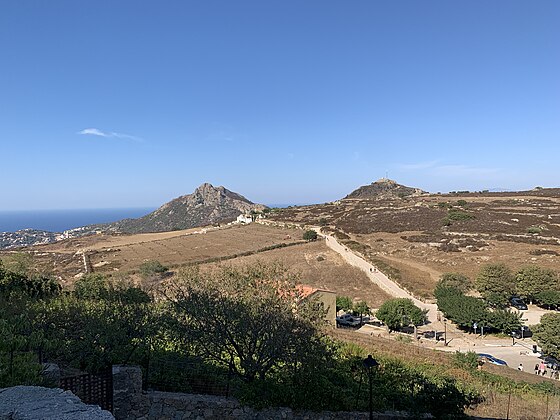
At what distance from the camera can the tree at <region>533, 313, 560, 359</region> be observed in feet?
72.1

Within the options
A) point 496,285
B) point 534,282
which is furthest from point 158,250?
point 534,282

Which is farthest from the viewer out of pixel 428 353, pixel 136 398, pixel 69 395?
pixel 428 353

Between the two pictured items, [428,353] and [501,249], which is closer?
[428,353]

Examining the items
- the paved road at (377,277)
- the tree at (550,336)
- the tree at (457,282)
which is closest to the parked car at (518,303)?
the tree at (457,282)

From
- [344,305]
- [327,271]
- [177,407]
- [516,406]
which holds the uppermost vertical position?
[177,407]

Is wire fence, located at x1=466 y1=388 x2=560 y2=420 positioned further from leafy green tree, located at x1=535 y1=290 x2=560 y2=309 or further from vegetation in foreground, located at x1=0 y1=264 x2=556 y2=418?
leafy green tree, located at x1=535 y1=290 x2=560 y2=309

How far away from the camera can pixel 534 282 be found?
34156 millimetres

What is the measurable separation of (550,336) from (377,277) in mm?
21024

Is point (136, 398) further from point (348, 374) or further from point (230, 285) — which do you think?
point (348, 374)

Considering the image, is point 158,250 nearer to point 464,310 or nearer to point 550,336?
point 464,310

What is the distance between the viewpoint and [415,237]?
192 feet

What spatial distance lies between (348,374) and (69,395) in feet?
28.3

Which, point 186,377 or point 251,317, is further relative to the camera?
point 186,377

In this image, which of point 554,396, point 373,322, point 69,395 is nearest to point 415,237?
point 373,322
